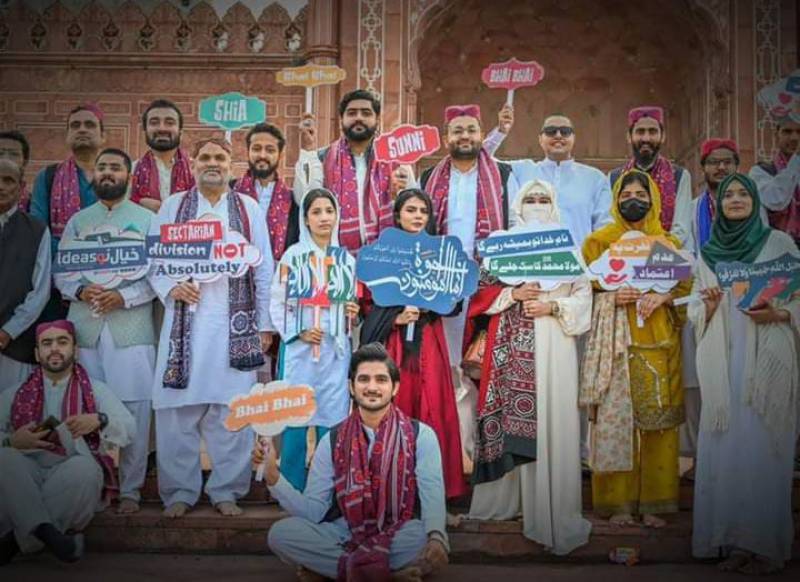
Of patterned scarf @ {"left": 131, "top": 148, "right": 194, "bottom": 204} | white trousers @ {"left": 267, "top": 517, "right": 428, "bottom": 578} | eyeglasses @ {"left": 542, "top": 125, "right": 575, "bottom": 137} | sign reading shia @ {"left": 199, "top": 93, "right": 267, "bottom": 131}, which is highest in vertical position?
sign reading shia @ {"left": 199, "top": 93, "right": 267, "bottom": 131}

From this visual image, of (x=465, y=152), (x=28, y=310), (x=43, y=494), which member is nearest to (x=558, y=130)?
(x=465, y=152)

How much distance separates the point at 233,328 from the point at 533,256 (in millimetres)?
1578

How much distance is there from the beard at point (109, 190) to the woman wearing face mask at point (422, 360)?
58.1 inches

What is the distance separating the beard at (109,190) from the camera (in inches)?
221

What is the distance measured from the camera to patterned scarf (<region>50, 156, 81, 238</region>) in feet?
19.1

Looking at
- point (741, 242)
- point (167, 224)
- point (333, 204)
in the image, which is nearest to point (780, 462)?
point (741, 242)

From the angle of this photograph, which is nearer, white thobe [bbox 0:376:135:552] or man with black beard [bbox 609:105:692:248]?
white thobe [bbox 0:376:135:552]

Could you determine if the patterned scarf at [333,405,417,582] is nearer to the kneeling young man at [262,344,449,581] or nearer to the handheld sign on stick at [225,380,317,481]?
the kneeling young man at [262,344,449,581]

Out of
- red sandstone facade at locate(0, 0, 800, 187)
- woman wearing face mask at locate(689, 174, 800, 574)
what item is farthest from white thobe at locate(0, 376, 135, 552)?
red sandstone facade at locate(0, 0, 800, 187)

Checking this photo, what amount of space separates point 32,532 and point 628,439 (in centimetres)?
285

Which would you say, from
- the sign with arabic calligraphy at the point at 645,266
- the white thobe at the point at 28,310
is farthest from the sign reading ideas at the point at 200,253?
the sign with arabic calligraphy at the point at 645,266

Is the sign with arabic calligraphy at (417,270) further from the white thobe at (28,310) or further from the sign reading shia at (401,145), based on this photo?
the white thobe at (28,310)

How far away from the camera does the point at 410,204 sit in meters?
5.41

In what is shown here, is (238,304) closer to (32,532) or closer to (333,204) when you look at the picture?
(333,204)
